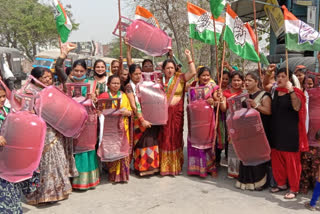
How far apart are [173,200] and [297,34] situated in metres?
2.58

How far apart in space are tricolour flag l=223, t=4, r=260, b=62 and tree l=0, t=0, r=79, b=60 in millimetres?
29005

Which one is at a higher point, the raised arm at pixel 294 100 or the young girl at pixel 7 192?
the raised arm at pixel 294 100

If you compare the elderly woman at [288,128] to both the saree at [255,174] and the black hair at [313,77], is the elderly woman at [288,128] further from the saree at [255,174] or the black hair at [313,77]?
the black hair at [313,77]

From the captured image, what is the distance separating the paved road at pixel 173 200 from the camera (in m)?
3.20

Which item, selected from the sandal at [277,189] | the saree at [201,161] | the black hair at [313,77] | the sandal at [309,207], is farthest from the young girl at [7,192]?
the black hair at [313,77]

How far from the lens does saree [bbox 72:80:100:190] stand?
3.64m

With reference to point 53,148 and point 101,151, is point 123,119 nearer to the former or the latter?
point 101,151

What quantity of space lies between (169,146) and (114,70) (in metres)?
1.57

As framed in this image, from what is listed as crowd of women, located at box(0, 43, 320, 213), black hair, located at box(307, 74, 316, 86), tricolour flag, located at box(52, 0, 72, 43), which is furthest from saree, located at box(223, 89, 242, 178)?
tricolour flag, located at box(52, 0, 72, 43)

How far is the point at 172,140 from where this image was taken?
4.18 m

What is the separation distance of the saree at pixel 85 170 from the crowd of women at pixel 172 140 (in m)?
0.01

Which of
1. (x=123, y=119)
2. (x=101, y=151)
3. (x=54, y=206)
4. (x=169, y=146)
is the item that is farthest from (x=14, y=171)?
(x=169, y=146)

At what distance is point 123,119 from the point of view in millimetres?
3926

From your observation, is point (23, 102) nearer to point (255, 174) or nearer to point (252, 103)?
point (252, 103)
